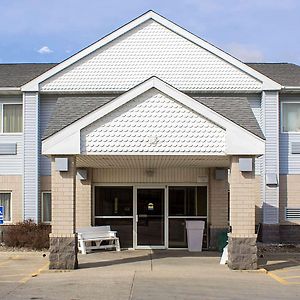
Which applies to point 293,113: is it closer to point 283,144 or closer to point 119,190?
point 283,144

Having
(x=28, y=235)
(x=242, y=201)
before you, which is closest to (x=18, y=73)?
(x=28, y=235)

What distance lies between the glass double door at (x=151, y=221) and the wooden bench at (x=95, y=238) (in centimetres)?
102

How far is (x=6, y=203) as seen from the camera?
878 inches

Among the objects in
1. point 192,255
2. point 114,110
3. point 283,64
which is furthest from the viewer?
point 283,64

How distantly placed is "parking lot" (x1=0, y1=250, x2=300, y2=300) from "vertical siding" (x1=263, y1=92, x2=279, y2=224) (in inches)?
123

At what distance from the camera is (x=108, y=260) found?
57.1 ft

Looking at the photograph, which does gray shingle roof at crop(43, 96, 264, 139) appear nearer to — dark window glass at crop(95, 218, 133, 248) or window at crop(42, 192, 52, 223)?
dark window glass at crop(95, 218, 133, 248)

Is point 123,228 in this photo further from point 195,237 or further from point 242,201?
point 242,201

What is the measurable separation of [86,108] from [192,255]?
603 centimetres

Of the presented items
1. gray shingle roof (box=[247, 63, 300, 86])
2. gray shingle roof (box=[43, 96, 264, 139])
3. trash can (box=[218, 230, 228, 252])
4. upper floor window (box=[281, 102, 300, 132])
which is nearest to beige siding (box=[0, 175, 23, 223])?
gray shingle roof (box=[43, 96, 264, 139])

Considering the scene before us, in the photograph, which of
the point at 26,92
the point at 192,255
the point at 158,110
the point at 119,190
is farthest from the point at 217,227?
the point at 26,92

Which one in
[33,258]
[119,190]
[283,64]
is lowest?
[33,258]

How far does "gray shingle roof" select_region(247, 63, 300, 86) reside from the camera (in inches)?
886

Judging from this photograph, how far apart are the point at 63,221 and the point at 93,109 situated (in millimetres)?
2933
